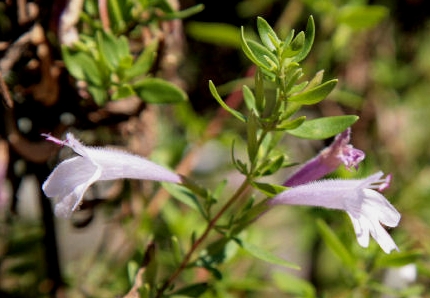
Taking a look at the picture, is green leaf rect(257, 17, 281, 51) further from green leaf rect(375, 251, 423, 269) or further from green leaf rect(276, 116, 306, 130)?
green leaf rect(375, 251, 423, 269)

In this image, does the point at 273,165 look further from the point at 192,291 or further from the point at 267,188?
the point at 192,291

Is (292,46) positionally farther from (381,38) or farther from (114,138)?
(381,38)

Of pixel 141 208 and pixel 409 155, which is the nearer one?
pixel 141 208

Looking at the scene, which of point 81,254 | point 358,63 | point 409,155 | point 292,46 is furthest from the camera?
point 409,155

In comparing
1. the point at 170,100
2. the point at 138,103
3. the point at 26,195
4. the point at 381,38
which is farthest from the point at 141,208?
the point at 26,195

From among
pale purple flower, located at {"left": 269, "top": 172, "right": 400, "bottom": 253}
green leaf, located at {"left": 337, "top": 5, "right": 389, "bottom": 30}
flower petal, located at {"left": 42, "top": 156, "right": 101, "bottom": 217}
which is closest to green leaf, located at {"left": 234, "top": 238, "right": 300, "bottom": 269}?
→ pale purple flower, located at {"left": 269, "top": 172, "right": 400, "bottom": 253}

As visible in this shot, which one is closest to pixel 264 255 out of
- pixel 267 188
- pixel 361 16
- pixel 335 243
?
pixel 267 188
